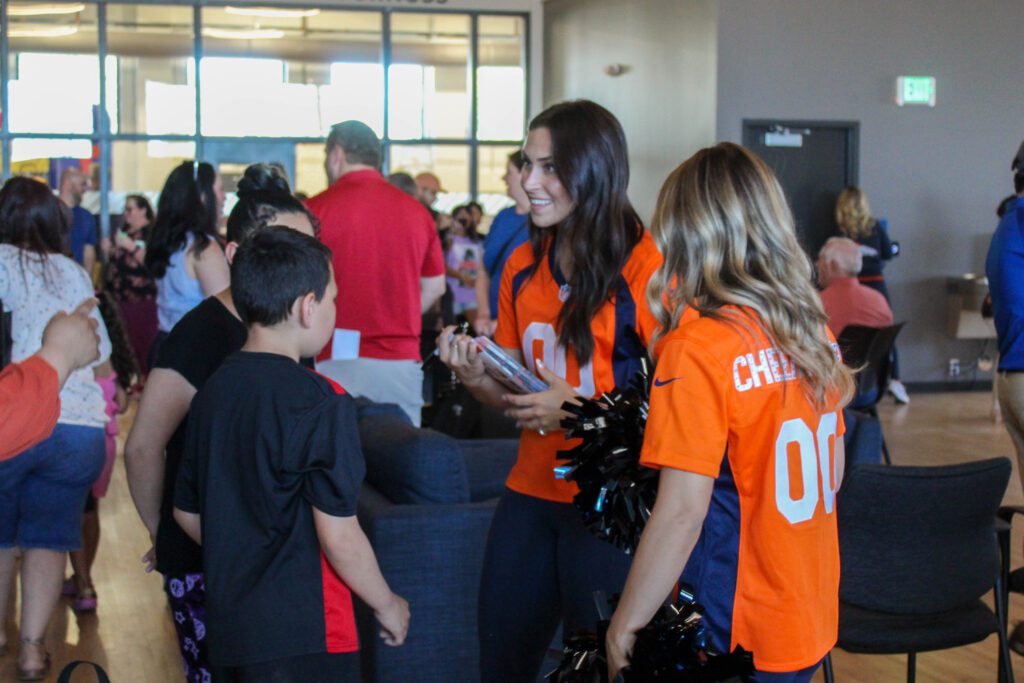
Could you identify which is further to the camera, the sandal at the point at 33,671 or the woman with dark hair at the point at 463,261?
the woman with dark hair at the point at 463,261

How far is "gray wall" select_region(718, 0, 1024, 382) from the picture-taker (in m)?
11.4

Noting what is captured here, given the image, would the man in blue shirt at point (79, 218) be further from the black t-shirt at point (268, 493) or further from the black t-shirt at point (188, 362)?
the black t-shirt at point (268, 493)

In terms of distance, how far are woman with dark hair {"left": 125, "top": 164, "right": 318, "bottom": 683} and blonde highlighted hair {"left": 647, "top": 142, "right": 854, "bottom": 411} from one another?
1116 millimetres

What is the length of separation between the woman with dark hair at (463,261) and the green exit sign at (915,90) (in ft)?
13.5

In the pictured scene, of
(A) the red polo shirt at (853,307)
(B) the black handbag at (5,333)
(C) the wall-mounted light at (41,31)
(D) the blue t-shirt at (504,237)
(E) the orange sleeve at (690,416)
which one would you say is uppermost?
(C) the wall-mounted light at (41,31)

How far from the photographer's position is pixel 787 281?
6.63 ft

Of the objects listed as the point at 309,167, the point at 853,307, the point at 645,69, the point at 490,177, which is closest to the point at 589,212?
the point at 853,307

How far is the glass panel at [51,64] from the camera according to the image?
43.6 feet

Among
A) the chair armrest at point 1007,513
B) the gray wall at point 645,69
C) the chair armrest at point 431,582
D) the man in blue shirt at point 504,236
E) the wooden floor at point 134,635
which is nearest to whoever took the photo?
the chair armrest at point 431,582

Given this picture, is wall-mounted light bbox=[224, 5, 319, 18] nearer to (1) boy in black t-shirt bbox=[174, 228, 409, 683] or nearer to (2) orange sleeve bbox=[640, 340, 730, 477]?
(1) boy in black t-shirt bbox=[174, 228, 409, 683]

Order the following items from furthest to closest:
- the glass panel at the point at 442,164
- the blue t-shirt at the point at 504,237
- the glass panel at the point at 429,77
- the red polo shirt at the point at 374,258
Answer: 1. the glass panel at the point at 442,164
2. the glass panel at the point at 429,77
3. the blue t-shirt at the point at 504,237
4. the red polo shirt at the point at 374,258

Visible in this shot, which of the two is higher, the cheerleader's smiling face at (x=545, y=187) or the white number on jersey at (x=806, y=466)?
the cheerleader's smiling face at (x=545, y=187)

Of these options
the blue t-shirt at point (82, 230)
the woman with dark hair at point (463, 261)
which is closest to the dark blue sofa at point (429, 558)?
the woman with dark hair at point (463, 261)

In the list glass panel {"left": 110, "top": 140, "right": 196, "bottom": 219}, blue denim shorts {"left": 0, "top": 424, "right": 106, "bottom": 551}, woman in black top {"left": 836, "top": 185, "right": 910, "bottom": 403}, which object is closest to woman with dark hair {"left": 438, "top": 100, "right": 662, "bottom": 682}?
blue denim shorts {"left": 0, "top": 424, "right": 106, "bottom": 551}
